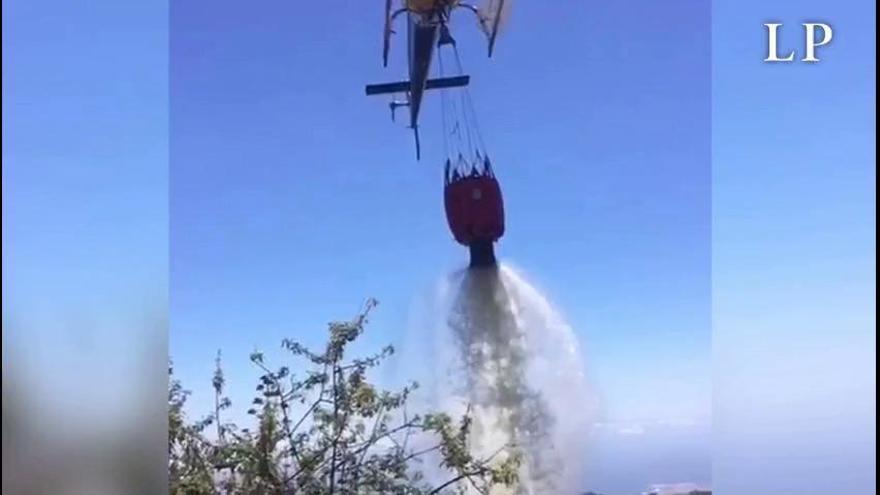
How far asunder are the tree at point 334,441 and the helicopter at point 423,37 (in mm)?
548

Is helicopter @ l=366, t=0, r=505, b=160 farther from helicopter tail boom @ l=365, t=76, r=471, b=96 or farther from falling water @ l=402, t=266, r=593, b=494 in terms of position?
falling water @ l=402, t=266, r=593, b=494

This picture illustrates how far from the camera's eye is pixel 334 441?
9.41ft

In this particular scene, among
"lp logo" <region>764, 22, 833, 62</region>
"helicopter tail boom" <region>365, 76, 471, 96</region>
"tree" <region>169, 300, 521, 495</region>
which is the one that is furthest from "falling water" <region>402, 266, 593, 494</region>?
"lp logo" <region>764, 22, 833, 62</region>

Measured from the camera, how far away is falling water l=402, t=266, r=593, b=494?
9.01ft

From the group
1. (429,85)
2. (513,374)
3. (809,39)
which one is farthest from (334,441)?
(809,39)

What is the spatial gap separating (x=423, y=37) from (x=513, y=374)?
90 centimetres

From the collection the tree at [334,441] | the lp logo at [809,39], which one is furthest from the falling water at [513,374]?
the lp logo at [809,39]

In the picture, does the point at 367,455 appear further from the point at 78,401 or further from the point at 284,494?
the point at 78,401

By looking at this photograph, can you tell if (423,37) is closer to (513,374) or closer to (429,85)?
(429,85)

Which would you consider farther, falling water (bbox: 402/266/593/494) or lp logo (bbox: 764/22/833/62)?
falling water (bbox: 402/266/593/494)

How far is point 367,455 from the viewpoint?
2.88 metres

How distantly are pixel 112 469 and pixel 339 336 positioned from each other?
64 centimetres

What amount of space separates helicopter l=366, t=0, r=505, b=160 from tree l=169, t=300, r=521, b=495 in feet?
1.80

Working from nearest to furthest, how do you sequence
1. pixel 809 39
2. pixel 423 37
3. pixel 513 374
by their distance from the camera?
pixel 809 39, pixel 423 37, pixel 513 374
